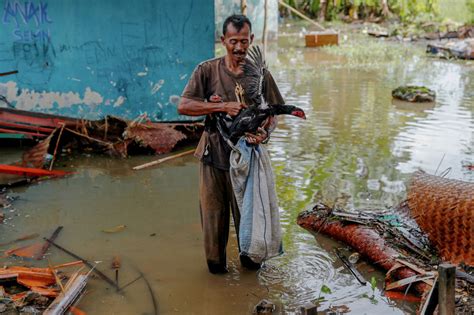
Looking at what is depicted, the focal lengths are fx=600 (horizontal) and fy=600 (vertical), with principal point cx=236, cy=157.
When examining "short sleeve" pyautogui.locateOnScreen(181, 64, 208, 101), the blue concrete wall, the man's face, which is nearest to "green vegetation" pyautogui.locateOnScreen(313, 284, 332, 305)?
"short sleeve" pyautogui.locateOnScreen(181, 64, 208, 101)

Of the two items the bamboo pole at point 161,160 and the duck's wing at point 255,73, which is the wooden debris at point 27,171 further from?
the duck's wing at point 255,73

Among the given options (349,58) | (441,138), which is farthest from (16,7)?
(349,58)

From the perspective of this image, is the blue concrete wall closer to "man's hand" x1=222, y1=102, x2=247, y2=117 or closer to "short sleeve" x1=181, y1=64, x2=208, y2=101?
"short sleeve" x1=181, y1=64, x2=208, y2=101

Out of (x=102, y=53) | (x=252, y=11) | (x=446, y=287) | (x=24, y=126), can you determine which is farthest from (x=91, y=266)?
(x=252, y=11)

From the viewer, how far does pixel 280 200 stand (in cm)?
619

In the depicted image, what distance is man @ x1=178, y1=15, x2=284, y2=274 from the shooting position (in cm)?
399

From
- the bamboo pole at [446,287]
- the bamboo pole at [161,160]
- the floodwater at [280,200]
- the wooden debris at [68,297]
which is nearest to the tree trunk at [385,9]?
the floodwater at [280,200]

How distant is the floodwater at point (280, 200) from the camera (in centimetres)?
425

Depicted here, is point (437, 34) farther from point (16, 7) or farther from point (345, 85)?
point (16, 7)

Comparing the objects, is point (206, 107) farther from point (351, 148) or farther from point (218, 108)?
point (351, 148)

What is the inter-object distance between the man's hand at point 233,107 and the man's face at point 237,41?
317 mm

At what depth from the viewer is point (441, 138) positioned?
864 centimetres

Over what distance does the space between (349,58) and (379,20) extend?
1622cm

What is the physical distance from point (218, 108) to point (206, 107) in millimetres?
88
